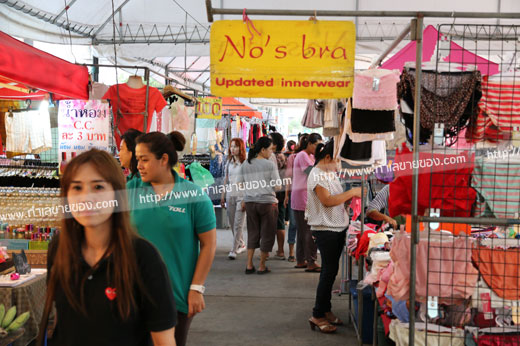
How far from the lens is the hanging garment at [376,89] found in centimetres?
342

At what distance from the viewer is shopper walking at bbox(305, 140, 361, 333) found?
4.75 m

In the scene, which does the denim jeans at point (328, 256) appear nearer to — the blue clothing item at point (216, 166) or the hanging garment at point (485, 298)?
Result: the hanging garment at point (485, 298)

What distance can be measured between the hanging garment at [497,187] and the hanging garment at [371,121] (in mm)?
809

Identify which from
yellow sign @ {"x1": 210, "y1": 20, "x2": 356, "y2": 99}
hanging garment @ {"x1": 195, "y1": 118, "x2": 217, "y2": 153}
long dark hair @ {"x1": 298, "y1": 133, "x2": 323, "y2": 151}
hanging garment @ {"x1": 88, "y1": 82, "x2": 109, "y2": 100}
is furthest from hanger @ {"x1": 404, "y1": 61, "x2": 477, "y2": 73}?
hanging garment @ {"x1": 195, "y1": 118, "x2": 217, "y2": 153}

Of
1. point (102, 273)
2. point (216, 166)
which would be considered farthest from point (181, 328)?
point (216, 166)

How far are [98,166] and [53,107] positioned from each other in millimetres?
4258

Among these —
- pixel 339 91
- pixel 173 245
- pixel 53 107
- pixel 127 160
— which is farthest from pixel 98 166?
pixel 53 107

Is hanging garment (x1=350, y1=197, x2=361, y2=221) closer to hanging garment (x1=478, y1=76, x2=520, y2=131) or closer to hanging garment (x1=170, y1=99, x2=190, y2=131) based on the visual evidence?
hanging garment (x1=170, y1=99, x2=190, y2=131)

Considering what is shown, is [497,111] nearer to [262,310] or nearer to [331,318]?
[331,318]

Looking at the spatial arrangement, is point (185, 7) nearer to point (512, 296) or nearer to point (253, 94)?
point (253, 94)

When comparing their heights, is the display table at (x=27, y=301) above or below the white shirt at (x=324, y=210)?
below

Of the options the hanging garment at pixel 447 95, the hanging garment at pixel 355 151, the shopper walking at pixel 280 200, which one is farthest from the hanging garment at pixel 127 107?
the shopper walking at pixel 280 200

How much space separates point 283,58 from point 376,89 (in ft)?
3.02

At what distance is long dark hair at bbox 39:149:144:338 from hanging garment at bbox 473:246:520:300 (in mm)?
2274
